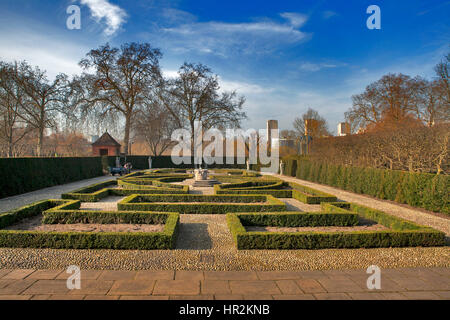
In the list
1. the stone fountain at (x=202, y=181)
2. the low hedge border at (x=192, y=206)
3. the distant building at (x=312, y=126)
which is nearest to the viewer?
the low hedge border at (x=192, y=206)

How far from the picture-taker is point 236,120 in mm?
31172

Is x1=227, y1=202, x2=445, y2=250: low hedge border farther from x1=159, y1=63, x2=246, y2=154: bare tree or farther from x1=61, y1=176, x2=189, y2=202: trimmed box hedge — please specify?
x1=159, y1=63, x2=246, y2=154: bare tree

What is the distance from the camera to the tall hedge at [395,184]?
28.8 ft

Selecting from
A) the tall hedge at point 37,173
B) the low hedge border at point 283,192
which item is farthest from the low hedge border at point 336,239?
the tall hedge at point 37,173

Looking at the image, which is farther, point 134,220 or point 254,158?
point 254,158

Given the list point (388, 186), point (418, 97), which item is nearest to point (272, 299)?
point (388, 186)

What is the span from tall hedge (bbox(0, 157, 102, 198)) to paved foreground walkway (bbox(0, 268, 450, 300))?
9.97 meters

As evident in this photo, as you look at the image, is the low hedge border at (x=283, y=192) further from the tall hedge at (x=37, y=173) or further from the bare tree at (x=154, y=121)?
the bare tree at (x=154, y=121)

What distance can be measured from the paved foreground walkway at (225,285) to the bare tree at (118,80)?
2556 centimetres

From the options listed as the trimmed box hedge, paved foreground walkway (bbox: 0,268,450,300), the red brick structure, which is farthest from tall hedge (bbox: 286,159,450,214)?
the red brick structure

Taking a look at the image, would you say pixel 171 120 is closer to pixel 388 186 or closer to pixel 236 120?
pixel 236 120

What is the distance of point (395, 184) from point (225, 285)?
34.4 feet

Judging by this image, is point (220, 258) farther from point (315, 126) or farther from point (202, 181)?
point (315, 126)

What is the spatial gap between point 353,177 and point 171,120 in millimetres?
24950
